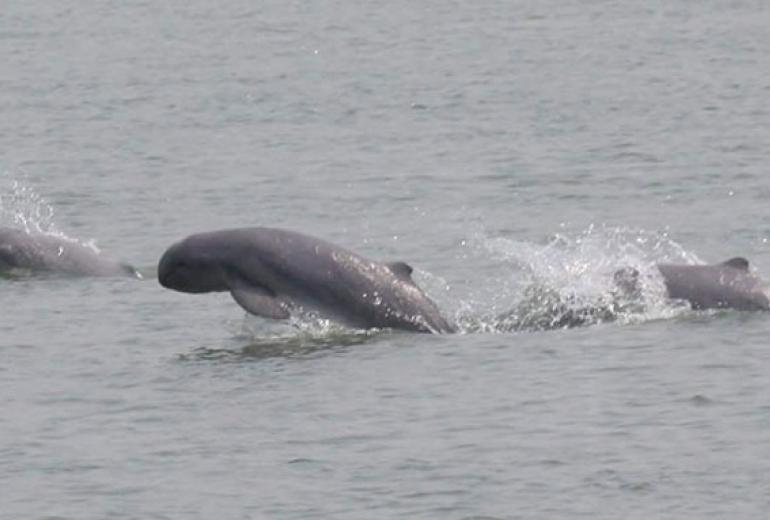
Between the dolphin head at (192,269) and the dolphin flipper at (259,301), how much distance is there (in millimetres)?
365

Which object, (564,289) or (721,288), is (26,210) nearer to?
(564,289)

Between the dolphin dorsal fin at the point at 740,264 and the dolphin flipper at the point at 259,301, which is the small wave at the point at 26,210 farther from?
the dolphin dorsal fin at the point at 740,264

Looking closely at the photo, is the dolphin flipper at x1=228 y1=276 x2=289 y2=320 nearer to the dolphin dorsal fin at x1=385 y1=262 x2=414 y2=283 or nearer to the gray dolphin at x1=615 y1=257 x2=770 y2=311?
the dolphin dorsal fin at x1=385 y1=262 x2=414 y2=283

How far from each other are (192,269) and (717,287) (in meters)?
4.84

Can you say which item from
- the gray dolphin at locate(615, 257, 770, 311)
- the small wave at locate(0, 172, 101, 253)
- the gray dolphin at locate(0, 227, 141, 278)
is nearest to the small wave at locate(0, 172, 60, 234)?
the small wave at locate(0, 172, 101, 253)

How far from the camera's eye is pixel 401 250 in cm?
3061

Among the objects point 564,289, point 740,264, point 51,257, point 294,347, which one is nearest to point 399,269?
point 294,347

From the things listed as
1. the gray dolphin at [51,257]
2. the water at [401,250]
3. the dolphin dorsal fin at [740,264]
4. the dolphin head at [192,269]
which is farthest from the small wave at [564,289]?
the gray dolphin at [51,257]

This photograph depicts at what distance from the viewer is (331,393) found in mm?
23000

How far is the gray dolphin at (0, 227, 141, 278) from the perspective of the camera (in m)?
29.8

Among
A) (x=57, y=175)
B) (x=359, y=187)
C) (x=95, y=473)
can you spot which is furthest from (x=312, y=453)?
(x=57, y=175)

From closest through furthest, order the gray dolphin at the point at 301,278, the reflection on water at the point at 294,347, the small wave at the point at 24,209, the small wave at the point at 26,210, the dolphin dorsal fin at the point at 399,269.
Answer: the reflection on water at the point at 294,347
the gray dolphin at the point at 301,278
the dolphin dorsal fin at the point at 399,269
the small wave at the point at 26,210
the small wave at the point at 24,209

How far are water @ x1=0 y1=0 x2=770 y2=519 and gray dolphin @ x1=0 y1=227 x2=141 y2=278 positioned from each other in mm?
494

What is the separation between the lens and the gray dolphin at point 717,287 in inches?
1008
